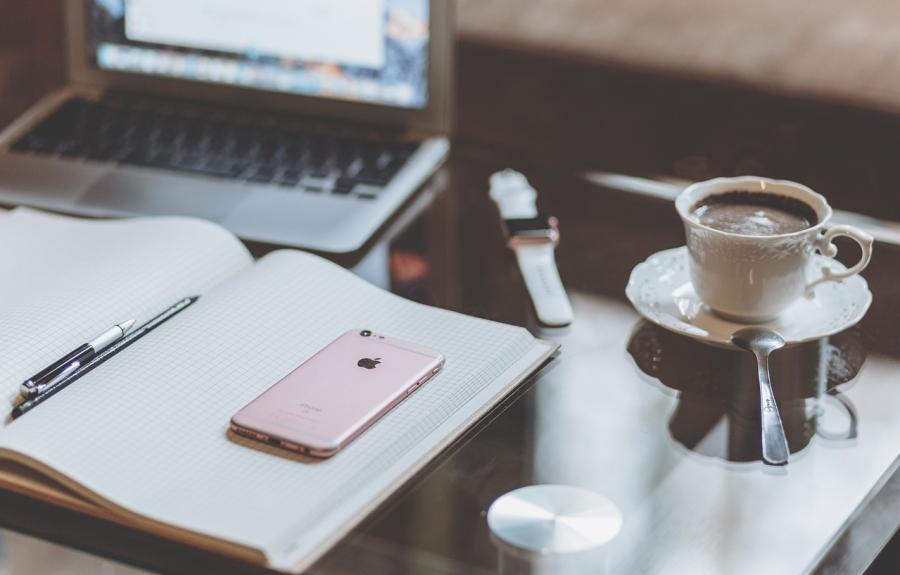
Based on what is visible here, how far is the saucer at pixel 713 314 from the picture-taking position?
2.57 ft

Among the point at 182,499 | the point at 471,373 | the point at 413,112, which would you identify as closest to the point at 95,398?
the point at 182,499

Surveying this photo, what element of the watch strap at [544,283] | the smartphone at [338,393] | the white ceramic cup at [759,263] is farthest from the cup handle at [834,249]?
the smartphone at [338,393]

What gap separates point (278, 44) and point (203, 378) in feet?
1.49

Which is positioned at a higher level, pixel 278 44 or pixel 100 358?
pixel 278 44

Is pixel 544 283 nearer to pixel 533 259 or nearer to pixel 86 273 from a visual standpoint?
pixel 533 259

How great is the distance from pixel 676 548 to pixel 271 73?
65cm

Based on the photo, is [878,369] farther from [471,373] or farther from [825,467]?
[471,373]

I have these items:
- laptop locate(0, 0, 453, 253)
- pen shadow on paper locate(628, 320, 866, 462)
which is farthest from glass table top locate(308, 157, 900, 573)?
laptop locate(0, 0, 453, 253)

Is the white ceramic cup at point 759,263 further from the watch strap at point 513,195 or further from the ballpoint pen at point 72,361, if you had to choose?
the ballpoint pen at point 72,361

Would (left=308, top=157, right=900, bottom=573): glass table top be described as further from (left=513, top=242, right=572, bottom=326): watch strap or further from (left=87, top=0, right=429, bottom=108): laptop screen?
(left=87, top=0, right=429, bottom=108): laptop screen

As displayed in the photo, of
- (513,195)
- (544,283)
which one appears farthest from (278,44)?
(544,283)

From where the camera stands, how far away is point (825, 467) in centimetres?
67

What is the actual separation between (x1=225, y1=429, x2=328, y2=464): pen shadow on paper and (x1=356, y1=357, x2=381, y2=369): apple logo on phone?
9cm

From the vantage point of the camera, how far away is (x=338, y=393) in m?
0.70
